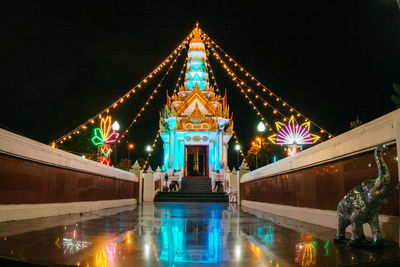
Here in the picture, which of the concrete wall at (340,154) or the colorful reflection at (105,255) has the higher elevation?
the concrete wall at (340,154)

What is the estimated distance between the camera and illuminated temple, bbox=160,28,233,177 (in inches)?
1286

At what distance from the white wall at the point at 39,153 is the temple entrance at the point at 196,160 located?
2271 centimetres

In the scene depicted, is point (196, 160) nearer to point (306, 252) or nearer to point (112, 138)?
point (112, 138)

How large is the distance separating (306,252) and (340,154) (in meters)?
2.67

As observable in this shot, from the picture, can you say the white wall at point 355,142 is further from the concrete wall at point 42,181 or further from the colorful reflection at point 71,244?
the concrete wall at point 42,181

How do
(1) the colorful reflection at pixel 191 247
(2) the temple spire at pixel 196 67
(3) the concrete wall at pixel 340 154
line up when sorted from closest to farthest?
(1) the colorful reflection at pixel 191 247
(3) the concrete wall at pixel 340 154
(2) the temple spire at pixel 196 67

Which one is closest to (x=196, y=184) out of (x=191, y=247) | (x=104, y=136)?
(x=104, y=136)

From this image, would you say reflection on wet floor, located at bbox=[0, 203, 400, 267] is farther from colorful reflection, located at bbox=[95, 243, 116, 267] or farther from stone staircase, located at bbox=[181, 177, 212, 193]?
stone staircase, located at bbox=[181, 177, 212, 193]

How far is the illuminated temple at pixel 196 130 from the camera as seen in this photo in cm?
3266

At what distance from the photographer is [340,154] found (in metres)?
5.96

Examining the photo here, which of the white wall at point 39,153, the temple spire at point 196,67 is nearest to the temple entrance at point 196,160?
the temple spire at point 196,67

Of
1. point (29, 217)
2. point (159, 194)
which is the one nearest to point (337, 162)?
point (29, 217)

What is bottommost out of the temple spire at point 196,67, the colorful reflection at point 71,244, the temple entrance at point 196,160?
the colorful reflection at point 71,244

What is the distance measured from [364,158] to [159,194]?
749 inches
